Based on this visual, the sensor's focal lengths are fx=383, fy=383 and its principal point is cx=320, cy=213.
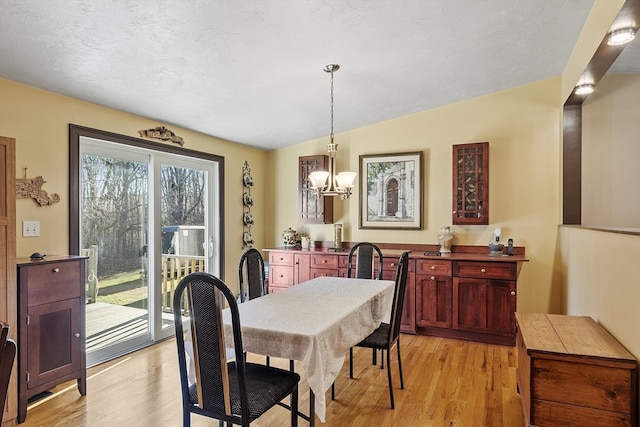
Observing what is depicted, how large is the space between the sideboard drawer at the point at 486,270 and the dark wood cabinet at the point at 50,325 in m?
3.50

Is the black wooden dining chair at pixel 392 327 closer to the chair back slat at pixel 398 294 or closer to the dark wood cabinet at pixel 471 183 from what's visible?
the chair back slat at pixel 398 294

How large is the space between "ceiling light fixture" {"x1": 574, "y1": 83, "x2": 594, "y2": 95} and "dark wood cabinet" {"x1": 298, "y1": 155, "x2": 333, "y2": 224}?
287cm

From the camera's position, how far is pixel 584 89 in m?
3.41

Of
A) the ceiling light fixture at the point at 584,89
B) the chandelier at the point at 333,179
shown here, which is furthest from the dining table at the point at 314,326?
the ceiling light fixture at the point at 584,89

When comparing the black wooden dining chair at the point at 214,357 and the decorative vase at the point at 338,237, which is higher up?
the decorative vase at the point at 338,237

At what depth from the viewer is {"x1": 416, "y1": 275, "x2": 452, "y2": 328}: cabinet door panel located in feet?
13.6

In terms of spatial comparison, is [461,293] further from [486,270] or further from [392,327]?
[392,327]

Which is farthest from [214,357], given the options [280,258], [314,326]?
[280,258]

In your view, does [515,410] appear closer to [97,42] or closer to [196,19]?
[196,19]

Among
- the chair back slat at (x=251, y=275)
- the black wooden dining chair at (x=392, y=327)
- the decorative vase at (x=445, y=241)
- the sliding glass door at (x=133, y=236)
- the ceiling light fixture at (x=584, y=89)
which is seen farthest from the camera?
the decorative vase at (x=445, y=241)

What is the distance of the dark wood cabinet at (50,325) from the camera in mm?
2516

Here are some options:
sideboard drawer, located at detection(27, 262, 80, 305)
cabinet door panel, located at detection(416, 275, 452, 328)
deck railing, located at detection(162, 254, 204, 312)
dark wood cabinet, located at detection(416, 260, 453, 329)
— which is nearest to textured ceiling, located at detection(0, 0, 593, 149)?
sideboard drawer, located at detection(27, 262, 80, 305)

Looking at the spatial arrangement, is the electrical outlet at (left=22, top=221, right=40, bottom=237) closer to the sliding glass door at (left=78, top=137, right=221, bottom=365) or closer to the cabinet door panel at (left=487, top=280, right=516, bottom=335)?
the sliding glass door at (left=78, top=137, right=221, bottom=365)

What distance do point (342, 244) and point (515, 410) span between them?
293cm
